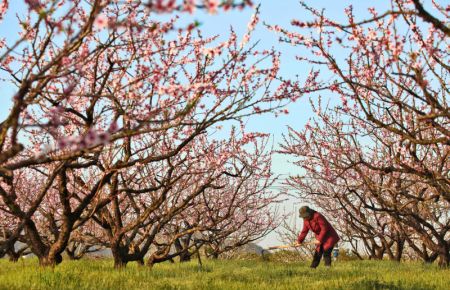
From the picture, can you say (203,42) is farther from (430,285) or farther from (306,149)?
(306,149)

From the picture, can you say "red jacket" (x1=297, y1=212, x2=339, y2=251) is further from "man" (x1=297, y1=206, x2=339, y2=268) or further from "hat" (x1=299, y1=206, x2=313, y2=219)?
"hat" (x1=299, y1=206, x2=313, y2=219)

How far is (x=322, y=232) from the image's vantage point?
1277 cm

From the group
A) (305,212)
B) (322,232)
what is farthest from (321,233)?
(305,212)

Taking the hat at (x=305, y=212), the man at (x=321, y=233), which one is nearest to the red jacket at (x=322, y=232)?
the man at (x=321, y=233)

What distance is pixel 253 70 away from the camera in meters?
7.45

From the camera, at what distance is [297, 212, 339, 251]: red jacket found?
12797 mm

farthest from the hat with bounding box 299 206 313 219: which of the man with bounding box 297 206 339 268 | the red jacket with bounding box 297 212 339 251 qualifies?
the red jacket with bounding box 297 212 339 251

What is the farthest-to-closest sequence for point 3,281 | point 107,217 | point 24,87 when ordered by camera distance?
point 107,217 → point 3,281 → point 24,87

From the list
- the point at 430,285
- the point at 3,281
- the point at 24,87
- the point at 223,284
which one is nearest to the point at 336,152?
the point at 430,285

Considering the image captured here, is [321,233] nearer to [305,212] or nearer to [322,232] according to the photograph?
[322,232]

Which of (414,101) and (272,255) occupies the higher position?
(414,101)

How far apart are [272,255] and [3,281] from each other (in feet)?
64.5

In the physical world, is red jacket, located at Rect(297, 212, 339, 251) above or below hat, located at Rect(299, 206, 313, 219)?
below

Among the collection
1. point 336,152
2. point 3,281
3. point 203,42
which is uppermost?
point 203,42
